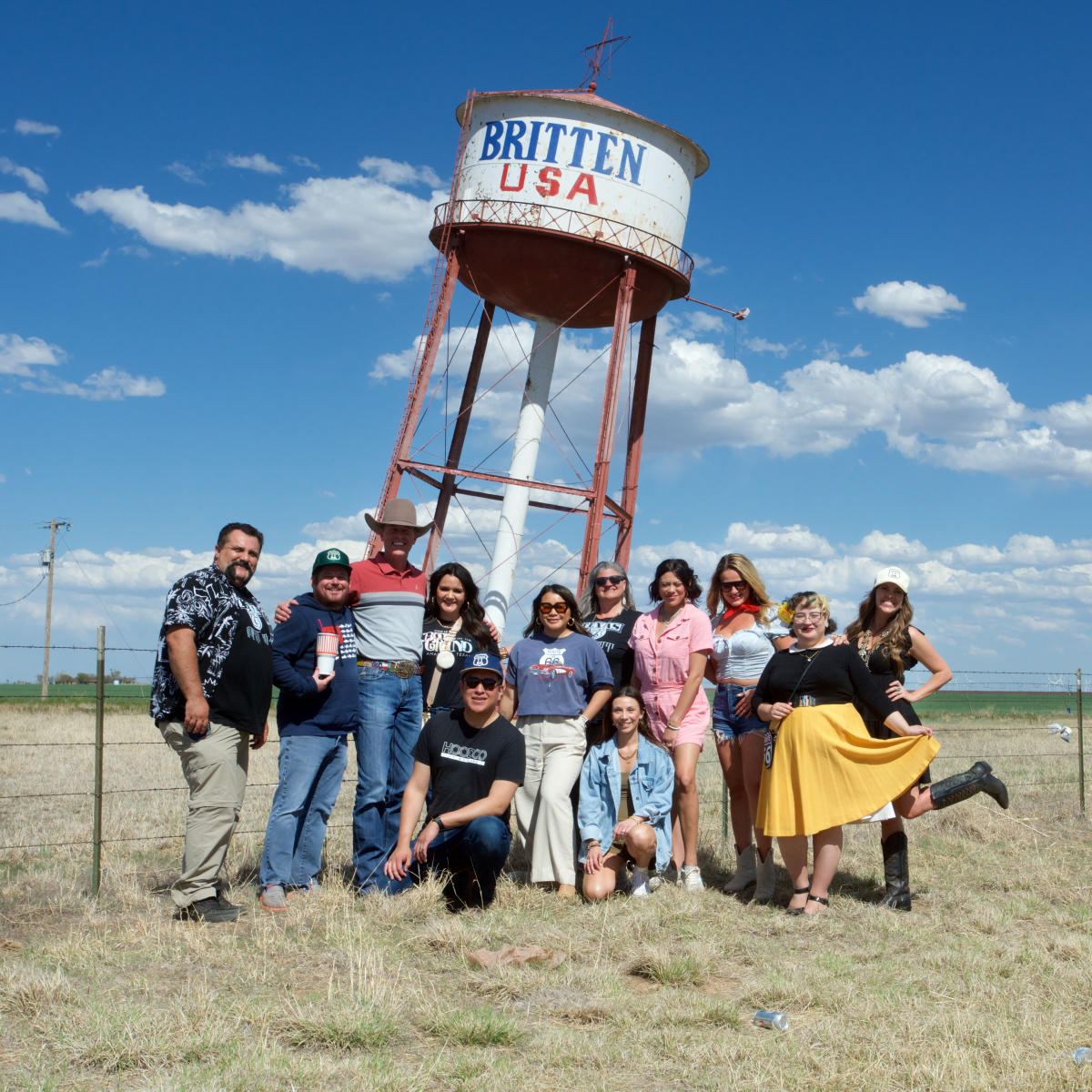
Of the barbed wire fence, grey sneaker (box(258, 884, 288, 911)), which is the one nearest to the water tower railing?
the barbed wire fence

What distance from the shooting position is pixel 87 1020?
4.09 metres

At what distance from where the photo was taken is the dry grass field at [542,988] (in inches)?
151

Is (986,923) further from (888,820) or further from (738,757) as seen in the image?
(738,757)

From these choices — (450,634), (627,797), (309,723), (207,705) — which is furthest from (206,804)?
(627,797)

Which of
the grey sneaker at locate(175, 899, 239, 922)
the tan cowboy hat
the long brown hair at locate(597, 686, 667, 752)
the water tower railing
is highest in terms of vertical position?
the water tower railing

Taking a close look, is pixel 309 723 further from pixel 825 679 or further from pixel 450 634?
pixel 825 679

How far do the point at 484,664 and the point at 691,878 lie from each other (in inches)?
79.6

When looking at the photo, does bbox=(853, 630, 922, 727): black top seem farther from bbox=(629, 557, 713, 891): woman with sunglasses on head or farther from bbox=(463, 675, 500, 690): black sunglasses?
bbox=(463, 675, 500, 690): black sunglasses

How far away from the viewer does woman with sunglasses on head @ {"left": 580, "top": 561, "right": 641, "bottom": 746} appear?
7344 mm

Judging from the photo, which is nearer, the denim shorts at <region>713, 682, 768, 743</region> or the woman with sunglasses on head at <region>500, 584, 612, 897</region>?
the woman with sunglasses on head at <region>500, 584, 612, 897</region>

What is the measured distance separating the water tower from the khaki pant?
10011 mm

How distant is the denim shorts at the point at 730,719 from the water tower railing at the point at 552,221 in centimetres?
1016

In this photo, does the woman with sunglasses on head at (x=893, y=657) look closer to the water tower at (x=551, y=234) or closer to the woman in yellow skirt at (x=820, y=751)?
the woman in yellow skirt at (x=820, y=751)

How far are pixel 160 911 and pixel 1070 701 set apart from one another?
45375mm
